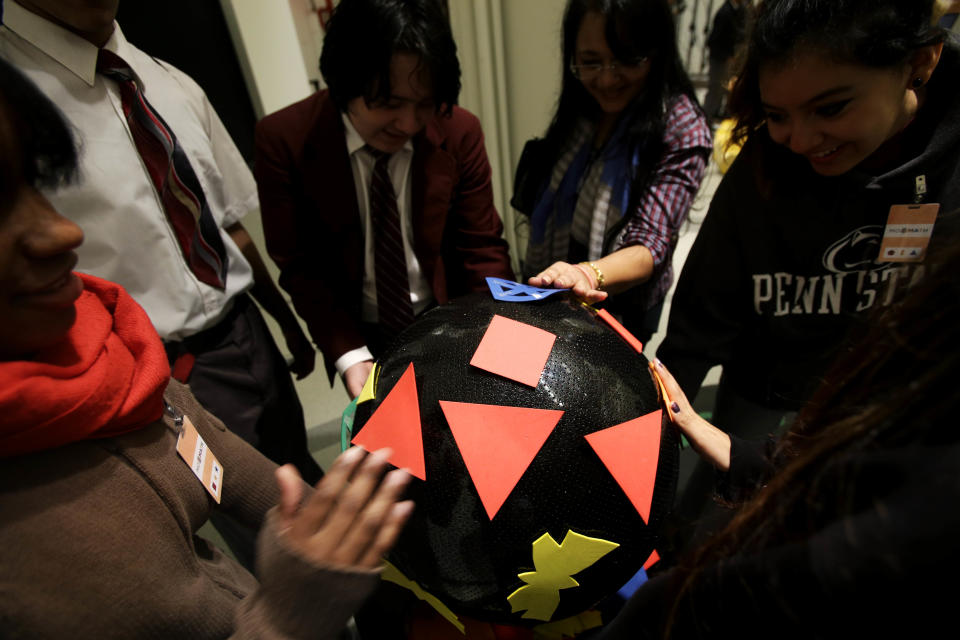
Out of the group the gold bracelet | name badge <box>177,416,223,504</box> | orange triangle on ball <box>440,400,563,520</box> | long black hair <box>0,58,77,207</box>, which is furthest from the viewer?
the gold bracelet

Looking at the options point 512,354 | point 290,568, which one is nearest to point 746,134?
point 512,354

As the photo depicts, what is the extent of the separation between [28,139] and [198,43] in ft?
5.41

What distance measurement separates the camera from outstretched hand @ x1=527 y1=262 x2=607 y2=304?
0.88 metres

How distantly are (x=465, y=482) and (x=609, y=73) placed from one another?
1.03 meters

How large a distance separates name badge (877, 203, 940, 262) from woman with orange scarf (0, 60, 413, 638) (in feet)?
3.13

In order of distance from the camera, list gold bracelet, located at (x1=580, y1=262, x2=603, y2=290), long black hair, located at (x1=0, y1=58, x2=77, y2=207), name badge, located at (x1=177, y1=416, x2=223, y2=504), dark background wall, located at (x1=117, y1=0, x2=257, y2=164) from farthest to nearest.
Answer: dark background wall, located at (x1=117, y1=0, x2=257, y2=164), gold bracelet, located at (x1=580, y1=262, x2=603, y2=290), name badge, located at (x1=177, y1=416, x2=223, y2=504), long black hair, located at (x1=0, y1=58, x2=77, y2=207)

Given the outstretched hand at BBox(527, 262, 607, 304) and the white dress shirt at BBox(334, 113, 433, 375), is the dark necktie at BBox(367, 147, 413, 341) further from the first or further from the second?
the outstretched hand at BBox(527, 262, 607, 304)

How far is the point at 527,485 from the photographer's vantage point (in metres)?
0.58

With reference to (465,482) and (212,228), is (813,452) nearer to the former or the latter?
(465,482)

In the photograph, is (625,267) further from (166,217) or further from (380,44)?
(166,217)

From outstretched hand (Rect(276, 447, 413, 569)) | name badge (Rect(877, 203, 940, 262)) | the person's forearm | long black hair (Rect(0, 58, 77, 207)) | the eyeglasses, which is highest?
long black hair (Rect(0, 58, 77, 207))

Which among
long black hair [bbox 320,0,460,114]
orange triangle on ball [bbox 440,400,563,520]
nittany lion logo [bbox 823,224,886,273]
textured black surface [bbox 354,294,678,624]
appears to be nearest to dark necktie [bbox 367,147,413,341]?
long black hair [bbox 320,0,460,114]

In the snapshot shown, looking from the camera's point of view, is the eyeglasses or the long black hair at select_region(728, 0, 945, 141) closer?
the long black hair at select_region(728, 0, 945, 141)

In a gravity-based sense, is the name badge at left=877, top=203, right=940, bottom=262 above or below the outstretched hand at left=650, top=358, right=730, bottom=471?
above
